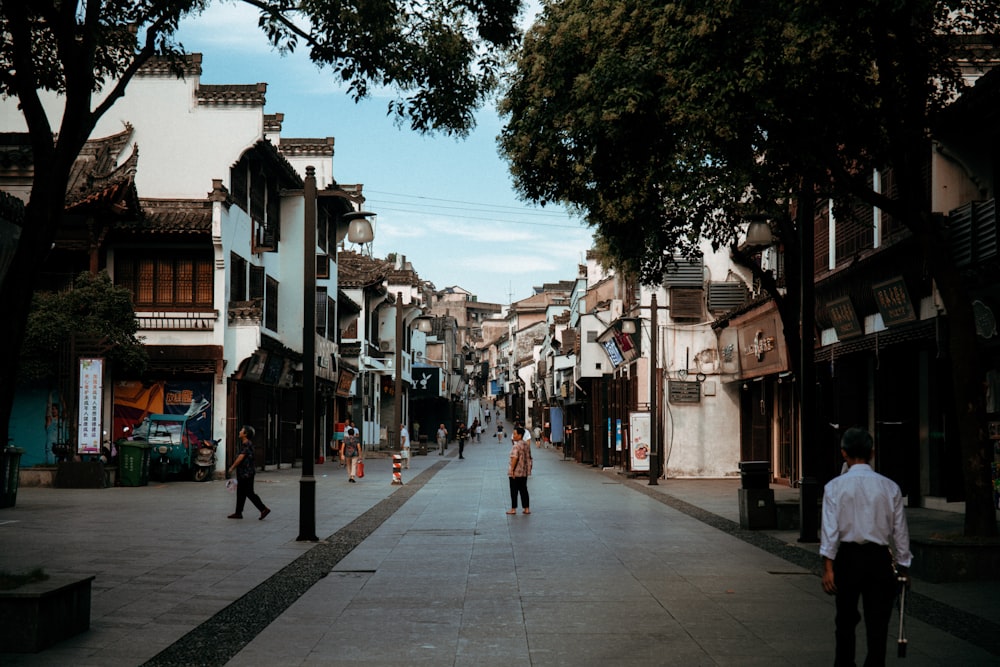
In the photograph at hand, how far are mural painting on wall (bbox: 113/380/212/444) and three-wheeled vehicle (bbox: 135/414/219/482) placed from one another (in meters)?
0.50

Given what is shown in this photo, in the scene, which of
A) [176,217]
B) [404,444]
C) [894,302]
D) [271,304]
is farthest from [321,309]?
[894,302]

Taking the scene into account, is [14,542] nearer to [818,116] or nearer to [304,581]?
[304,581]

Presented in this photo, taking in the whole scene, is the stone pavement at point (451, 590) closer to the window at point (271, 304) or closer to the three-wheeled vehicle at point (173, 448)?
the three-wheeled vehicle at point (173, 448)

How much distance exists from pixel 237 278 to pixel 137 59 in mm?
24926

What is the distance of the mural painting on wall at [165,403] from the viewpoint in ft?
105

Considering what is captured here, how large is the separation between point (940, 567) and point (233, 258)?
84.5 feet

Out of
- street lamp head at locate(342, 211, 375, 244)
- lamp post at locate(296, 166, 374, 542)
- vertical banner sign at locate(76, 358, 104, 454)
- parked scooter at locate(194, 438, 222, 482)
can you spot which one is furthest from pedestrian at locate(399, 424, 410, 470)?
lamp post at locate(296, 166, 374, 542)

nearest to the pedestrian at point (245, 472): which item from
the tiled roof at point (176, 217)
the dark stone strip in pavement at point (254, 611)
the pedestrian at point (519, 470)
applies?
the dark stone strip in pavement at point (254, 611)

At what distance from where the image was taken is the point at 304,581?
12375 millimetres

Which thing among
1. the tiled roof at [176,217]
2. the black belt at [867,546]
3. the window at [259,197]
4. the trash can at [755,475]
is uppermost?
the window at [259,197]

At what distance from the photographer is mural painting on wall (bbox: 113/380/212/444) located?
105ft

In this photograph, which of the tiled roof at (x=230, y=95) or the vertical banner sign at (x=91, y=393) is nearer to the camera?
the vertical banner sign at (x=91, y=393)

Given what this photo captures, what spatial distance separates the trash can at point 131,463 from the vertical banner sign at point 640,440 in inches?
561

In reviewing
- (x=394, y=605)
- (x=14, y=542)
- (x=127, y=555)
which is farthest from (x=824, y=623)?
(x=14, y=542)
